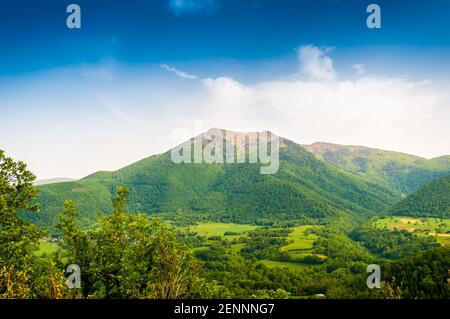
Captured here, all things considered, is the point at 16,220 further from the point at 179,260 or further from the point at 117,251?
the point at 179,260

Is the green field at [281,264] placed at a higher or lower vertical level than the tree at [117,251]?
lower

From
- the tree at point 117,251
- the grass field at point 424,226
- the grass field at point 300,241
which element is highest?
the tree at point 117,251

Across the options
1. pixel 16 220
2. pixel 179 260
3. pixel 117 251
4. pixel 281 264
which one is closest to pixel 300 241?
pixel 281 264

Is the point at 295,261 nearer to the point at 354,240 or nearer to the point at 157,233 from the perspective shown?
the point at 354,240

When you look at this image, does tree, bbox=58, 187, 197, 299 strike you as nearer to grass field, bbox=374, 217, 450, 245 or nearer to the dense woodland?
the dense woodland

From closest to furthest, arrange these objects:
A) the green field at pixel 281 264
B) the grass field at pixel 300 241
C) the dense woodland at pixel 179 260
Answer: the dense woodland at pixel 179 260
the green field at pixel 281 264
the grass field at pixel 300 241

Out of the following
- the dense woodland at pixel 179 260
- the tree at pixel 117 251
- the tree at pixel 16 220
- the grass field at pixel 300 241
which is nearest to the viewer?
the dense woodland at pixel 179 260

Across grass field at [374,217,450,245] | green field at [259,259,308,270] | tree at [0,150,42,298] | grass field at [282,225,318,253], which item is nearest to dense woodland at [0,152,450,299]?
tree at [0,150,42,298]

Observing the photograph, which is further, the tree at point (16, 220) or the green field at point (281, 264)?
the green field at point (281, 264)

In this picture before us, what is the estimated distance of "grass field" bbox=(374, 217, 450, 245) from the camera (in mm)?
149812

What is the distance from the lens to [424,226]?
571 feet

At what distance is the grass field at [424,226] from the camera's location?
150 meters

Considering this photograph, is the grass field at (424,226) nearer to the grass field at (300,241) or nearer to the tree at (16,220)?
the grass field at (300,241)

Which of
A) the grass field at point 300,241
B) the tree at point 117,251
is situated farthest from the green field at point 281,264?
the tree at point 117,251
